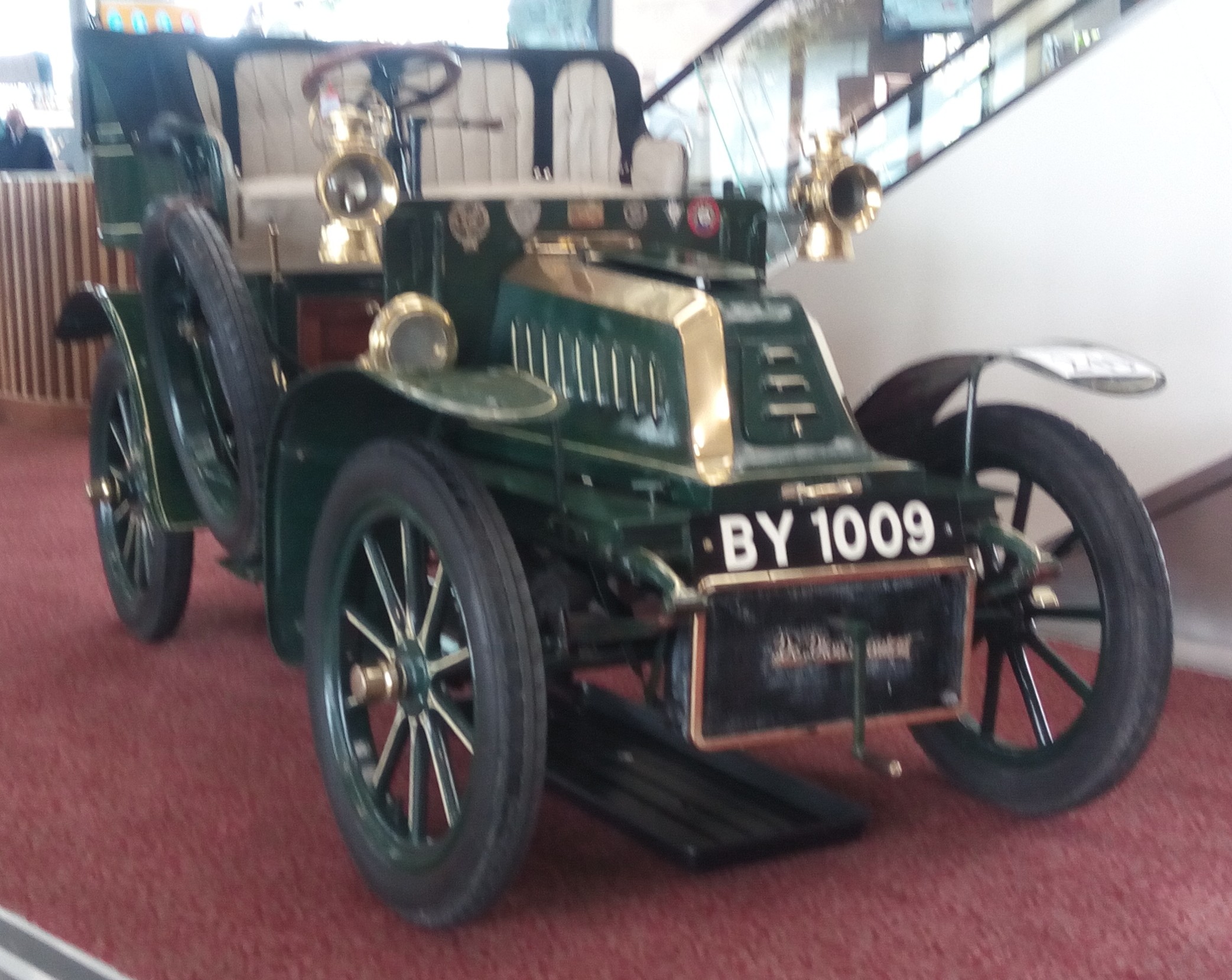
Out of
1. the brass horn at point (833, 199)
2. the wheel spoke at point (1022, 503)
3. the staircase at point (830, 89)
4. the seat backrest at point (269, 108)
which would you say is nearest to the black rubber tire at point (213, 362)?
the seat backrest at point (269, 108)

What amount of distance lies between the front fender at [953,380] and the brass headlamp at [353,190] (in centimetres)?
95

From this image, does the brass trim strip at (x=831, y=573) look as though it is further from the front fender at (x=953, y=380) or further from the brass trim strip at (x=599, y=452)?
the front fender at (x=953, y=380)

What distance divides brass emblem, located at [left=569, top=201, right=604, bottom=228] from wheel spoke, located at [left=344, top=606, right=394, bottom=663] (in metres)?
0.84

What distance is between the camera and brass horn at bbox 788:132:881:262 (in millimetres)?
2510

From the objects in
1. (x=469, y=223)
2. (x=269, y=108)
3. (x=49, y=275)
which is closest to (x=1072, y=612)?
(x=469, y=223)

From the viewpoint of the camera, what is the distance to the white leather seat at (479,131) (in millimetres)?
3580

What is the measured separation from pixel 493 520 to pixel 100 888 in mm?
899

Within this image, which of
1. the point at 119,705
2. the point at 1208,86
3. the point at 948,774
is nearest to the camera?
the point at 948,774

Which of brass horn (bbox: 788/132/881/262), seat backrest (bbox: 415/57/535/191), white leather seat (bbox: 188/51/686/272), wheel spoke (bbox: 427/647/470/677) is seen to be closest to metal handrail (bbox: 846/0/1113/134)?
white leather seat (bbox: 188/51/686/272)

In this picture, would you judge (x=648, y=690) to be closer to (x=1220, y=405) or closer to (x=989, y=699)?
(x=989, y=699)

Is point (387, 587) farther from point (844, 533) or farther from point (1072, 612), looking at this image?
point (1072, 612)

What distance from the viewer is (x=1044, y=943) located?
192 centimetres

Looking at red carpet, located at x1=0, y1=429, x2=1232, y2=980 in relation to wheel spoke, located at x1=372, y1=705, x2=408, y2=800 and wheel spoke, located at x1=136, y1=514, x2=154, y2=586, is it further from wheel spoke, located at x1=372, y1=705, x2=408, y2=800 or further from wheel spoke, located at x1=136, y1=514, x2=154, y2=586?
wheel spoke, located at x1=136, y1=514, x2=154, y2=586

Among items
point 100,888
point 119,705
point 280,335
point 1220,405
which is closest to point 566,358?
point 280,335
